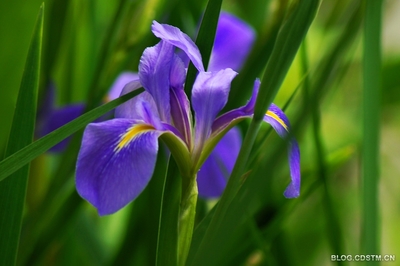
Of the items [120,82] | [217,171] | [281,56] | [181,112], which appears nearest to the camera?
[281,56]

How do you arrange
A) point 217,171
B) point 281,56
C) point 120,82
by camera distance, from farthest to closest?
point 120,82
point 217,171
point 281,56

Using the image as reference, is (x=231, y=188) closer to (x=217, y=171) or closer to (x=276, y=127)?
(x=276, y=127)

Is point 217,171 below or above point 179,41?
below

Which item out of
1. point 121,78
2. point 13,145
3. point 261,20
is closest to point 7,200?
point 13,145

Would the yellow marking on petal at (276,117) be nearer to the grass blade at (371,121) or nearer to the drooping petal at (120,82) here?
the grass blade at (371,121)

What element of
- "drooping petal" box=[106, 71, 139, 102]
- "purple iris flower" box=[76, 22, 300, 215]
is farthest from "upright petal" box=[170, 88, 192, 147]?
"drooping petal" box=[106, 71, 139, 102]

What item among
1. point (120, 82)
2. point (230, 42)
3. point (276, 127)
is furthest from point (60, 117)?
point (276, 127)

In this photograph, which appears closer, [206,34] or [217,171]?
[206,34]
